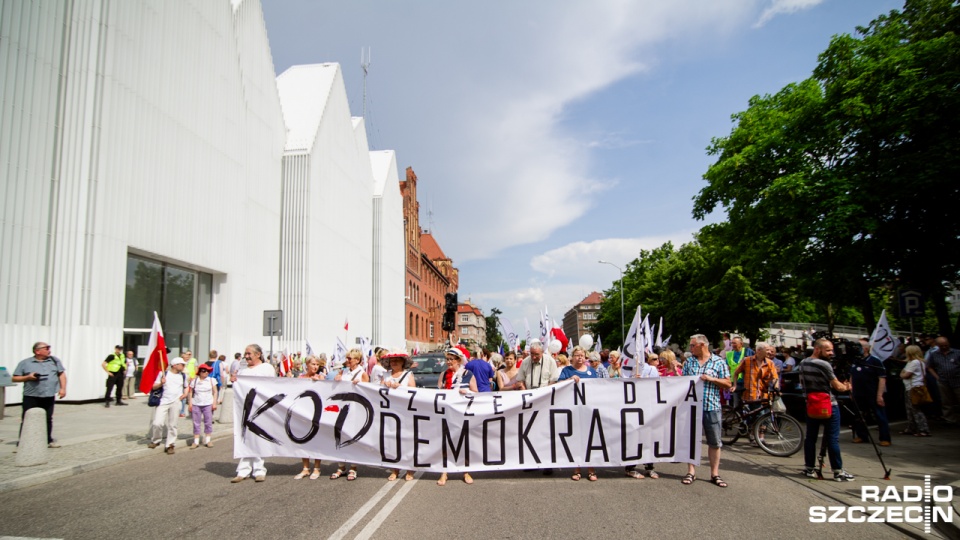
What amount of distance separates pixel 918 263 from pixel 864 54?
23.3 ft

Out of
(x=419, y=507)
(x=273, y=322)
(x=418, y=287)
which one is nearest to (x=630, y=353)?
(x=419, y=507)

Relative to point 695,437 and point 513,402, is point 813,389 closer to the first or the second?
point 695,437

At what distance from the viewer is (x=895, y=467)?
7.73 meters

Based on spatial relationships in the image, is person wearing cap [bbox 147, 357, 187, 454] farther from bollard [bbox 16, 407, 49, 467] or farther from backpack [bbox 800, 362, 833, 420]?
backpack [bbox 800, 362, 833, 420]

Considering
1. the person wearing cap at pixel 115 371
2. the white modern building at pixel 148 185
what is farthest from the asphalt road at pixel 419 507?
the white modern building at pixel 148 185

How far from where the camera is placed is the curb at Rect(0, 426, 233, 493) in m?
7.09

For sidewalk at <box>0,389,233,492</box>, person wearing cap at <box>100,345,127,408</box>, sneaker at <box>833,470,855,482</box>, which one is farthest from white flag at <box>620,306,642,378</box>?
person wearing cap at <box>100,345,127,408</box>

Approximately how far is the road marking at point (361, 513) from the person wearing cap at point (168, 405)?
16.2 feet

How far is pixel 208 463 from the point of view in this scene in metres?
8.69

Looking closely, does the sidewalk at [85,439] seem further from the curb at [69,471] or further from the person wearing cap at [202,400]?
the person wearing cap at [202,400]

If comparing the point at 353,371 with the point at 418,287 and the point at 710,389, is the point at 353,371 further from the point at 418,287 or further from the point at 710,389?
the point at 418,287

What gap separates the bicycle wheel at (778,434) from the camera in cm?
877

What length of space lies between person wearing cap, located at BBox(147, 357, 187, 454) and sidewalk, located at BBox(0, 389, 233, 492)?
0.27 m

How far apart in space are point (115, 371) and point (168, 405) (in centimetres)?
836
